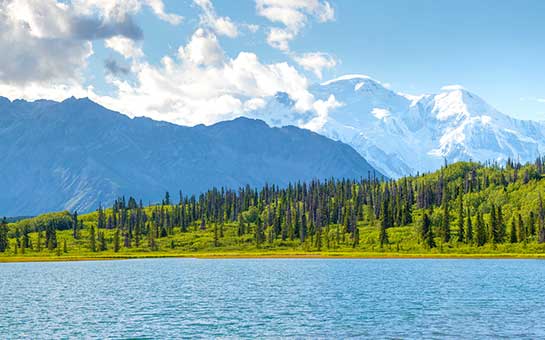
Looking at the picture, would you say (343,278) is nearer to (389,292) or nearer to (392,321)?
(389,292)

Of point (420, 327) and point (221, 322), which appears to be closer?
point (420, 327)

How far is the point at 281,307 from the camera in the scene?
80.4 meters

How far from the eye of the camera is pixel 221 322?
69.2 metres

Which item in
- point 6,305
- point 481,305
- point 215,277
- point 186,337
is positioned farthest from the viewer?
point 215,277

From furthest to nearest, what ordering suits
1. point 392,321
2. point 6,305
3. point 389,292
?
point 389,292, point 6,305, point 392,321

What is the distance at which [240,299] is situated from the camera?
8944 cm

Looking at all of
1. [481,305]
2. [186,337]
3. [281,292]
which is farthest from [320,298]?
[186,337]

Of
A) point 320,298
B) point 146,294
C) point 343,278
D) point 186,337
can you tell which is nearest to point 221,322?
point 186,337

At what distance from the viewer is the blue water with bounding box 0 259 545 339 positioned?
63.5 meters

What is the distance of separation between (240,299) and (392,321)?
89.2 ft

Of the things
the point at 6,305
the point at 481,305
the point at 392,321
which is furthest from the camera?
the point at 6,305

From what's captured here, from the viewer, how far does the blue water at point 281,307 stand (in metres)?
63.5

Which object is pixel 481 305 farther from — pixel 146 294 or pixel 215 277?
pixel 215 277

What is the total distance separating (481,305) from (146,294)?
48129mm
